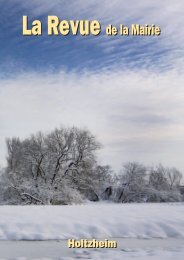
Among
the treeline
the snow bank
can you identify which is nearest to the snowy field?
the snow bank

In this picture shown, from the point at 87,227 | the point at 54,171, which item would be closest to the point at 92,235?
the point at 87,227

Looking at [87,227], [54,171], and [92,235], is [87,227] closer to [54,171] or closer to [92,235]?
[92,235]

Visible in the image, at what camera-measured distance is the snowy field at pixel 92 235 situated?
697 centimetres

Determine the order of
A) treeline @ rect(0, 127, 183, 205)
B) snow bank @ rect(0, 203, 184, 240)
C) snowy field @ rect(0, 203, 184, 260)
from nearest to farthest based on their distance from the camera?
snowy field @ rect(0, 203, 184, 260) → snow bank @ rect(0, 203, 184, 240) → treeline @ rect(0, 127, 183, 205)

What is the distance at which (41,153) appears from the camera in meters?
33.1

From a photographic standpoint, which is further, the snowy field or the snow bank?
the snow bank

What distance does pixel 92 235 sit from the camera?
8.94 metres

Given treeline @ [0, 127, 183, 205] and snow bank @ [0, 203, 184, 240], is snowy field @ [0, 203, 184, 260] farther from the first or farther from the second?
treeline @ [0, 127, 183, 205]

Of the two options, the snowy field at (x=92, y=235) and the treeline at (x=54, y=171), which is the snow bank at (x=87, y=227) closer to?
the snowy field at (x=92, y=235)


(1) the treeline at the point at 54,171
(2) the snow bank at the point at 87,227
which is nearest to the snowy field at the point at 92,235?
(2) the snow bank at the point at 87,227

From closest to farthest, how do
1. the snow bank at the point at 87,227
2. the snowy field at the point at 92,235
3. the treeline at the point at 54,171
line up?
the snowy field at the point at 92,235 < the snow bank at the point at 87,227 < the treeline at the point at 54,171

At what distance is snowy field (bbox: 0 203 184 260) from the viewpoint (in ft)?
22.9

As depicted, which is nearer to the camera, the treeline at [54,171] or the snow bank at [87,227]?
the snow bank at [87,227]

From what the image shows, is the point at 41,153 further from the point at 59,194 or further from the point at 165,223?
→ the point at 165,223
